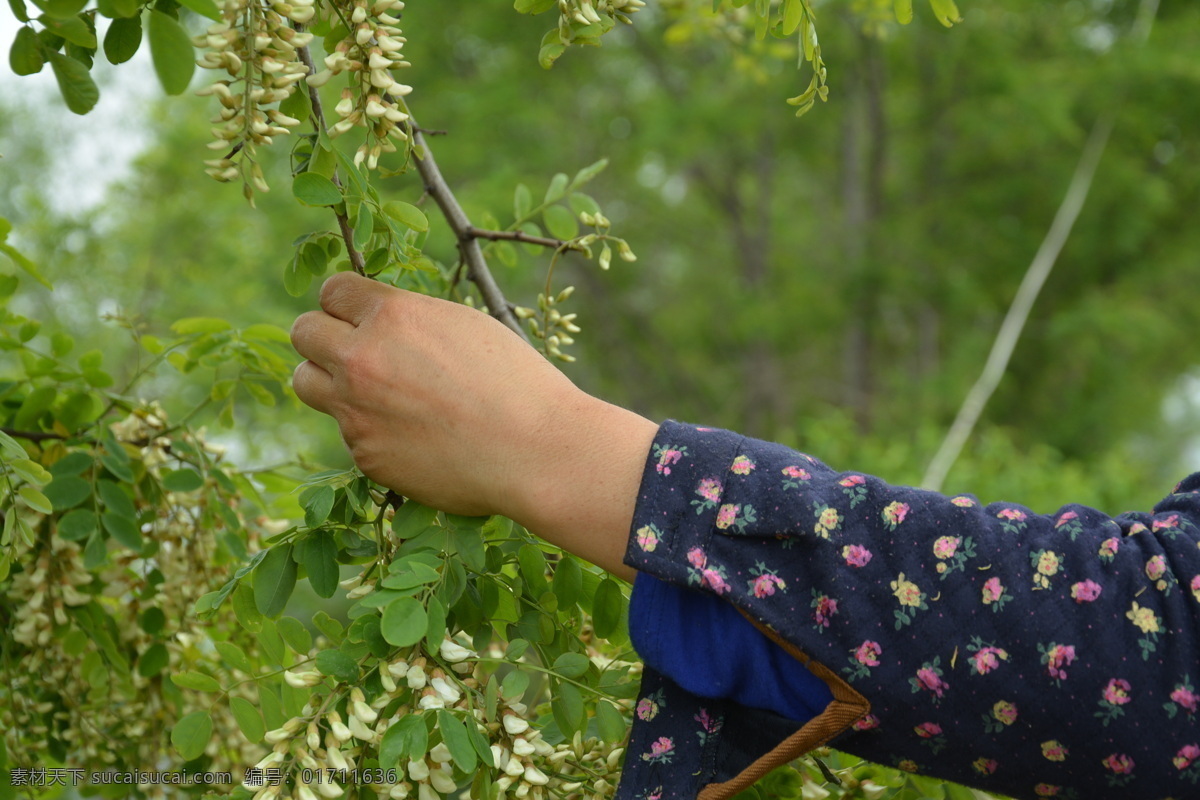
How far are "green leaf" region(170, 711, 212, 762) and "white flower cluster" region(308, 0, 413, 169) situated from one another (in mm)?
478

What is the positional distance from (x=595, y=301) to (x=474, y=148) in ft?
8.71

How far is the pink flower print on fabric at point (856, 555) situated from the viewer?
24.7 inches

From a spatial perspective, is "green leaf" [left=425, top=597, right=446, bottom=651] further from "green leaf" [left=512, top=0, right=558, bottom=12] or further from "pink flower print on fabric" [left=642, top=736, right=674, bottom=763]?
"green leaf" [left=512, top=0, right=558, bottom=12]

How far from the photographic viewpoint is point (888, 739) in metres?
0.63

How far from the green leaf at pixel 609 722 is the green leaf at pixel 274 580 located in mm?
258

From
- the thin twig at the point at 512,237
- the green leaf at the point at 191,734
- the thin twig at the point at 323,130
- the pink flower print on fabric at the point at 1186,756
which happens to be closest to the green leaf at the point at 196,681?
the green leaf at the point at 191,734

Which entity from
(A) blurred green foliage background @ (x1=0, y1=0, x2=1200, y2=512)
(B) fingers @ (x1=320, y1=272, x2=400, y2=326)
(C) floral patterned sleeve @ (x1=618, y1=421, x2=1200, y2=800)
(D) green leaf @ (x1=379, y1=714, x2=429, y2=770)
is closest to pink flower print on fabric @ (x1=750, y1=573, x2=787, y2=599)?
(C) floral patterned sleeve @ (x1=618, y1=421, x2=1200, y2=800)

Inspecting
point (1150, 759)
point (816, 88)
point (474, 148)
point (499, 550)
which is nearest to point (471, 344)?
point (499, 550)

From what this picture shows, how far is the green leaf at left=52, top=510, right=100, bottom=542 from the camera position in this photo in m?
0.94

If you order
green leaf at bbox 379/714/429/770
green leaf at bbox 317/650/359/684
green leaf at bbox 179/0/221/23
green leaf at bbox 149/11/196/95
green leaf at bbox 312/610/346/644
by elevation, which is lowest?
green leaf at bbox 312/610/346/644

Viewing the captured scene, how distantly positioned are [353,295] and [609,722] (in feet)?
1.25

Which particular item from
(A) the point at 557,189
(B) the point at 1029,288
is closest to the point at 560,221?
(A) the point at 557,189

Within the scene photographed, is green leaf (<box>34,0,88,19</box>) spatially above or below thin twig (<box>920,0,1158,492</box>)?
above

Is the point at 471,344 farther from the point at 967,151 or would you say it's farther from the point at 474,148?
the point at 967,151
